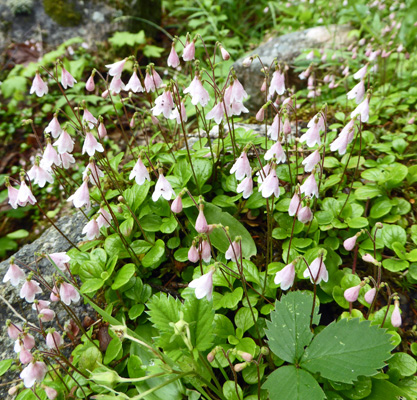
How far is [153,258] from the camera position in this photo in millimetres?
2051

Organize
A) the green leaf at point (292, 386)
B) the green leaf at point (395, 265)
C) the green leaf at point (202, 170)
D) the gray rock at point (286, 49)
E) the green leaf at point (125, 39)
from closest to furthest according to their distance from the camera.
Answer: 1. the green leaf at point (292, 386)
2. the green leaf at point (395, 265)
3. the green leaf at point (202, 170)
4. the gray rock at point (286, 49)
5. the green leaf at point (125, 39)

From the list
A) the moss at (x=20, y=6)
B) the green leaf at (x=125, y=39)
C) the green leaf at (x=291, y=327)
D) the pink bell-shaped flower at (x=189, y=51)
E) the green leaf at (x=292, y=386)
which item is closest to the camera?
the green leaf at (x=292, y=386)

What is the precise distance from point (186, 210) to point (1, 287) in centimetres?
152

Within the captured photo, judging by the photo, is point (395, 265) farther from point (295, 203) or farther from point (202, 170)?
point (202, 170)

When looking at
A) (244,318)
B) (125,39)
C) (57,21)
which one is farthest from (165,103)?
(57,21)

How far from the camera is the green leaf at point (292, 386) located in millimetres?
1339

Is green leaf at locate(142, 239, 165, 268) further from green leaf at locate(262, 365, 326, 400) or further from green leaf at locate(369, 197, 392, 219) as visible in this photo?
green leaf at locate(369, 197, 392, 219)


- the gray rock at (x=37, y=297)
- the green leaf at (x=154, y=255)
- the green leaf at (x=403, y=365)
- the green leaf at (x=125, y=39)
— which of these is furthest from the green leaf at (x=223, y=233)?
the green leaf at (x=125, y=39)

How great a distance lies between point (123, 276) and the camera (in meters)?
1.94

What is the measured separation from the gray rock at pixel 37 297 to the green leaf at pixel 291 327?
4.42 ft

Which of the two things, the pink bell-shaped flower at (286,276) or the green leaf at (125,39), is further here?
the green leaf at (125,39)

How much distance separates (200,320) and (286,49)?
197 inches

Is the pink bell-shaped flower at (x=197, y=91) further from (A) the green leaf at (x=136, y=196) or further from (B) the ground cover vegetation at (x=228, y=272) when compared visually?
(A) the green leaf at (x=136, y=196)

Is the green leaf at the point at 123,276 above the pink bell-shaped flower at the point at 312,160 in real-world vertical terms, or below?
below
